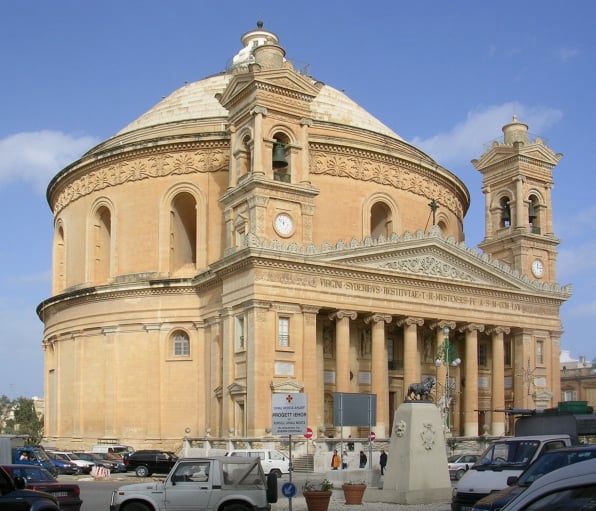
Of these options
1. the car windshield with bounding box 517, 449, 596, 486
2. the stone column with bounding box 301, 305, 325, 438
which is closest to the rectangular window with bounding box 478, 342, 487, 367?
the stone column with bounding box 301, 305, 325, 438

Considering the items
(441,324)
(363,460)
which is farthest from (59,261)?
(363,460)

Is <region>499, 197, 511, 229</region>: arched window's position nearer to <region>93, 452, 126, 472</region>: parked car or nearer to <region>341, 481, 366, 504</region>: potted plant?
<region>93, 452, 126, 472</region>: parked car

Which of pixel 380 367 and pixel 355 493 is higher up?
pixel 380 367

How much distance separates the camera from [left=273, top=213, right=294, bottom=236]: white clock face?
138 ft

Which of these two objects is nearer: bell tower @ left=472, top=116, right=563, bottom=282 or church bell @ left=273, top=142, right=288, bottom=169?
church bell @ left=273, top=142, right=288, bottom=169

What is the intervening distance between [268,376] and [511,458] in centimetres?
2256

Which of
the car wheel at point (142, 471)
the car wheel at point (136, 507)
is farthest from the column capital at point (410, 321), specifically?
the car wheel at point (136, 507)

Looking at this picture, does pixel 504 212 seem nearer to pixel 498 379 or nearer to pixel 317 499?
pixel 498 379

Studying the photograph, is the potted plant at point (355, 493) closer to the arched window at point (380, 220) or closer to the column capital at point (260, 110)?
the column capital at point (260, 110)

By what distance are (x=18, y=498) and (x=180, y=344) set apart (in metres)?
36.6

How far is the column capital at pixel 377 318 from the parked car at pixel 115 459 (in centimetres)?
1353

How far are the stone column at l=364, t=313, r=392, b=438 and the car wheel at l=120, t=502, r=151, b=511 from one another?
1069 inches

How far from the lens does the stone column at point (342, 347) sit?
1686 inches

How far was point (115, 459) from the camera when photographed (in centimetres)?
4419
